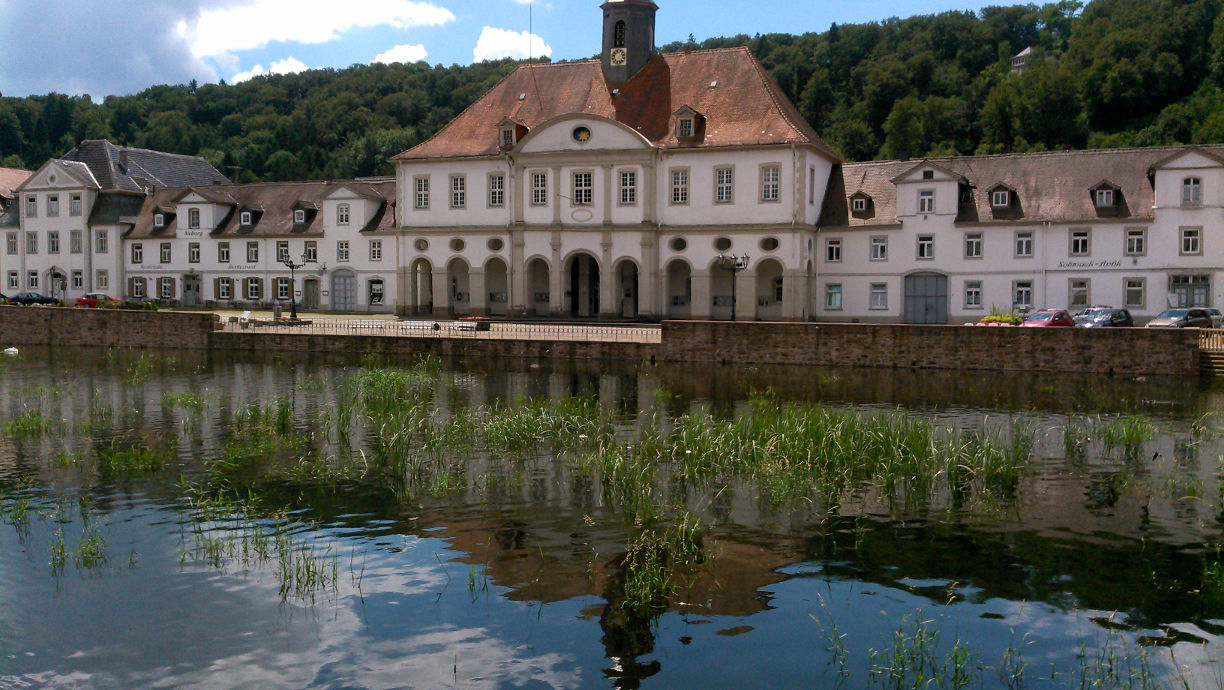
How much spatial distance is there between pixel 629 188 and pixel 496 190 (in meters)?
6.82

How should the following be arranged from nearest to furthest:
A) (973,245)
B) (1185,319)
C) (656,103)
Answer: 1. (1185,319)
2. (973,245)
3. (656,103)

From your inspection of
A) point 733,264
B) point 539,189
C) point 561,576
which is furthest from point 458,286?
point 561,576

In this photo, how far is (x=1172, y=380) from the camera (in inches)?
1297

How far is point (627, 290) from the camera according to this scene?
56.2m

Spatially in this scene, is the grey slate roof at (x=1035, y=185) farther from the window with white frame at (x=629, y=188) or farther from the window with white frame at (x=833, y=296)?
the window with white frame at (x=629, y=188)

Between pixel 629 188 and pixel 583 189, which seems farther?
pixel 583 189

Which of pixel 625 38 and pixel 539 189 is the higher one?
pixel 625 38

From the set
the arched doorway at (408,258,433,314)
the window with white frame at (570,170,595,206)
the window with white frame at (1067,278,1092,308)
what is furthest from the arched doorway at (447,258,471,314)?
the window with white frame at (1067,278,1092,308)

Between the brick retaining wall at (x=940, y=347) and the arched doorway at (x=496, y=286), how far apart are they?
18.9 meters

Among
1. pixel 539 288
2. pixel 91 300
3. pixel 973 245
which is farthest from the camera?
pixel 91 300

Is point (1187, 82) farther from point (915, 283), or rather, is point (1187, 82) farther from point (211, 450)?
point (211, 450)

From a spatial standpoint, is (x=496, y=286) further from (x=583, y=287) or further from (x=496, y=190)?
(x=496, y=190)

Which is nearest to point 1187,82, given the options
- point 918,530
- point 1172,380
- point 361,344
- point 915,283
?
point 915,283

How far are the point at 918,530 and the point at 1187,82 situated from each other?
92.9 metres
